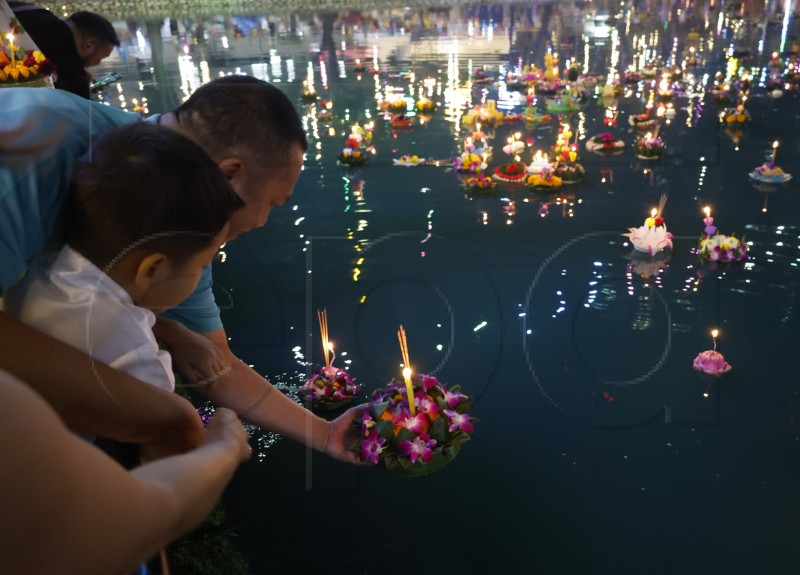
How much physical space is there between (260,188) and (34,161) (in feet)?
1.82

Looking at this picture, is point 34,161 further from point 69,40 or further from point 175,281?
point 69,40

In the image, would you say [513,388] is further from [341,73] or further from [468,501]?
[341,73]

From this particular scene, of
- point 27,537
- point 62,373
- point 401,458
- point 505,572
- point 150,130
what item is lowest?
point 505,572

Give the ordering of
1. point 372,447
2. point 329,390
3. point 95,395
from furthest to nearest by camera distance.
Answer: point 329,390 → point 372,447 → point 95,395

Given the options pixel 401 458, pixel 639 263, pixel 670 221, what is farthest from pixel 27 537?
pixel 670 221

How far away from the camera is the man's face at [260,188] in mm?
1431

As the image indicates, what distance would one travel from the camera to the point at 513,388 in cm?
226

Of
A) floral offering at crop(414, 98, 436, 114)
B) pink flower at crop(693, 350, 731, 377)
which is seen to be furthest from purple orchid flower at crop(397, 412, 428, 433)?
floral offering at crop(414, 98, 436, 114)

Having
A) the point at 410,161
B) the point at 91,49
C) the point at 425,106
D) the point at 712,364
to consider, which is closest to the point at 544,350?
the point at 712,364

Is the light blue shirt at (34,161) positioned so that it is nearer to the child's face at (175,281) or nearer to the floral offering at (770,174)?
the child's face at (175,281)

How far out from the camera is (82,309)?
0.91 meters

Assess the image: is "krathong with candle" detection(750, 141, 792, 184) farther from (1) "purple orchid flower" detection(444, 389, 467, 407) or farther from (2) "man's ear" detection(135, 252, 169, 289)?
(2) "man's ear" detection(135, 252, 169, 289)

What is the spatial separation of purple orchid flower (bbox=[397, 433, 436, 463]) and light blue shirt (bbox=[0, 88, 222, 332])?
0.89 meters

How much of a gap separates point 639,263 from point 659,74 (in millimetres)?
5016
